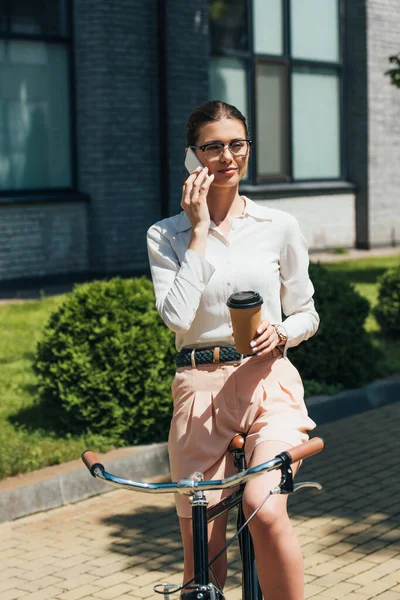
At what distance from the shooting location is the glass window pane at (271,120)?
1959cm

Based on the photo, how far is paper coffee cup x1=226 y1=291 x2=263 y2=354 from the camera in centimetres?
339

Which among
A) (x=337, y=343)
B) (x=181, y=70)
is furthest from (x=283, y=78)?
(x=337, y=343)

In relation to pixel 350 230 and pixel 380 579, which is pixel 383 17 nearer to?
pixel 350 230

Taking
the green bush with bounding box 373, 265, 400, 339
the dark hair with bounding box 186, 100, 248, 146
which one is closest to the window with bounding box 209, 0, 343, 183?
the green bush with bounding box 373, 265, 400, 339

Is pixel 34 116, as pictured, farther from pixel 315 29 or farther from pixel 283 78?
pixel 315 29

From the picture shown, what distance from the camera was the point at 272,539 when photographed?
3404 mm

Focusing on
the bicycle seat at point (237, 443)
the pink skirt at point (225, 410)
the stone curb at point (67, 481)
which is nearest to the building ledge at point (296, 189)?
the stone curb at point (67, 481)

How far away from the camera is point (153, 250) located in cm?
379

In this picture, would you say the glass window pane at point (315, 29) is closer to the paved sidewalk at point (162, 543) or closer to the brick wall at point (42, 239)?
the brick wall at point (42, 239)

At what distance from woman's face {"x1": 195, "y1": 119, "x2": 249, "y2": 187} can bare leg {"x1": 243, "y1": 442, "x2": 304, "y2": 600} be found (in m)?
0.91

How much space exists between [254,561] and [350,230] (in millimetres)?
17929

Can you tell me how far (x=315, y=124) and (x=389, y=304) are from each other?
32.1 feet

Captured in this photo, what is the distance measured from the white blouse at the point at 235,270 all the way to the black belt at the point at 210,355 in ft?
0.07

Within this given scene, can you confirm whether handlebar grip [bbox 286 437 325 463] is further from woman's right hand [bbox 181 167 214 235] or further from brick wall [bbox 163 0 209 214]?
brick wall [bbox 163 0 209 214]
